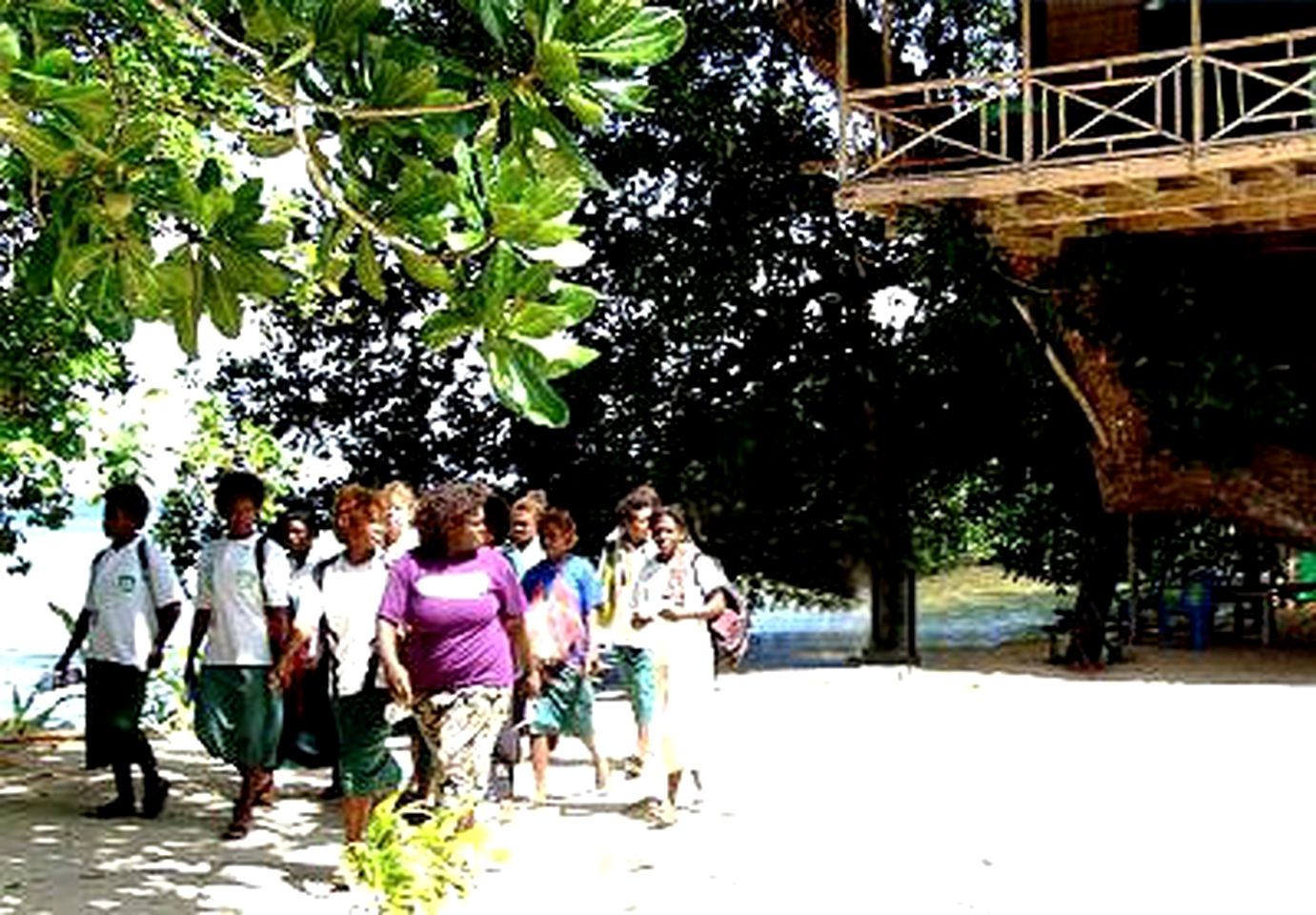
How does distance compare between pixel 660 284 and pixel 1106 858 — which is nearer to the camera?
pixel 1106 858

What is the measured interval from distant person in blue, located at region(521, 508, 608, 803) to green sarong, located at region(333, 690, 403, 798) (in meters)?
1.19

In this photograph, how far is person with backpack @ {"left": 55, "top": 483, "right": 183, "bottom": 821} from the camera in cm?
755

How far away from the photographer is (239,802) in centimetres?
727

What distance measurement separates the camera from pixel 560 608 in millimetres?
7629

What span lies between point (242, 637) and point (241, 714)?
1.05 feet

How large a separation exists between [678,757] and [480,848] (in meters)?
2.03

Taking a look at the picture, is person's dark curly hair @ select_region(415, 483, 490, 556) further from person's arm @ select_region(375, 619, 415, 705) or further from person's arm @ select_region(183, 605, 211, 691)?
person's arm @ select_region(183, 605, 211, 691)

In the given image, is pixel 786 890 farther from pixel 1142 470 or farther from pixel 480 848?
pixel 1142 470

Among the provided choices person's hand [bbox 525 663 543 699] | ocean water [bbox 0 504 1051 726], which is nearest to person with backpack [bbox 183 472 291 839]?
person's hand [bbox 525 663 543 699]

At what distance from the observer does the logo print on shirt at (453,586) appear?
5.98 metres

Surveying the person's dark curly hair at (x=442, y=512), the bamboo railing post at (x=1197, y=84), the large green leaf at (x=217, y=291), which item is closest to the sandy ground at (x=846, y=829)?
the person's dark curly hair at (x=442, y=512)

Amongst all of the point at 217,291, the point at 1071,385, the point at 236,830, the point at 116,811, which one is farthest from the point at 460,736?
the point at 1071,385

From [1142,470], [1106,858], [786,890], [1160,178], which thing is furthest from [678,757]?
[1142,470]

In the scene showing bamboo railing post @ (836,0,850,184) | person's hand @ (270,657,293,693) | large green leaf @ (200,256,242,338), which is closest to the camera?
large green leaf @ (200,256,242,338)
